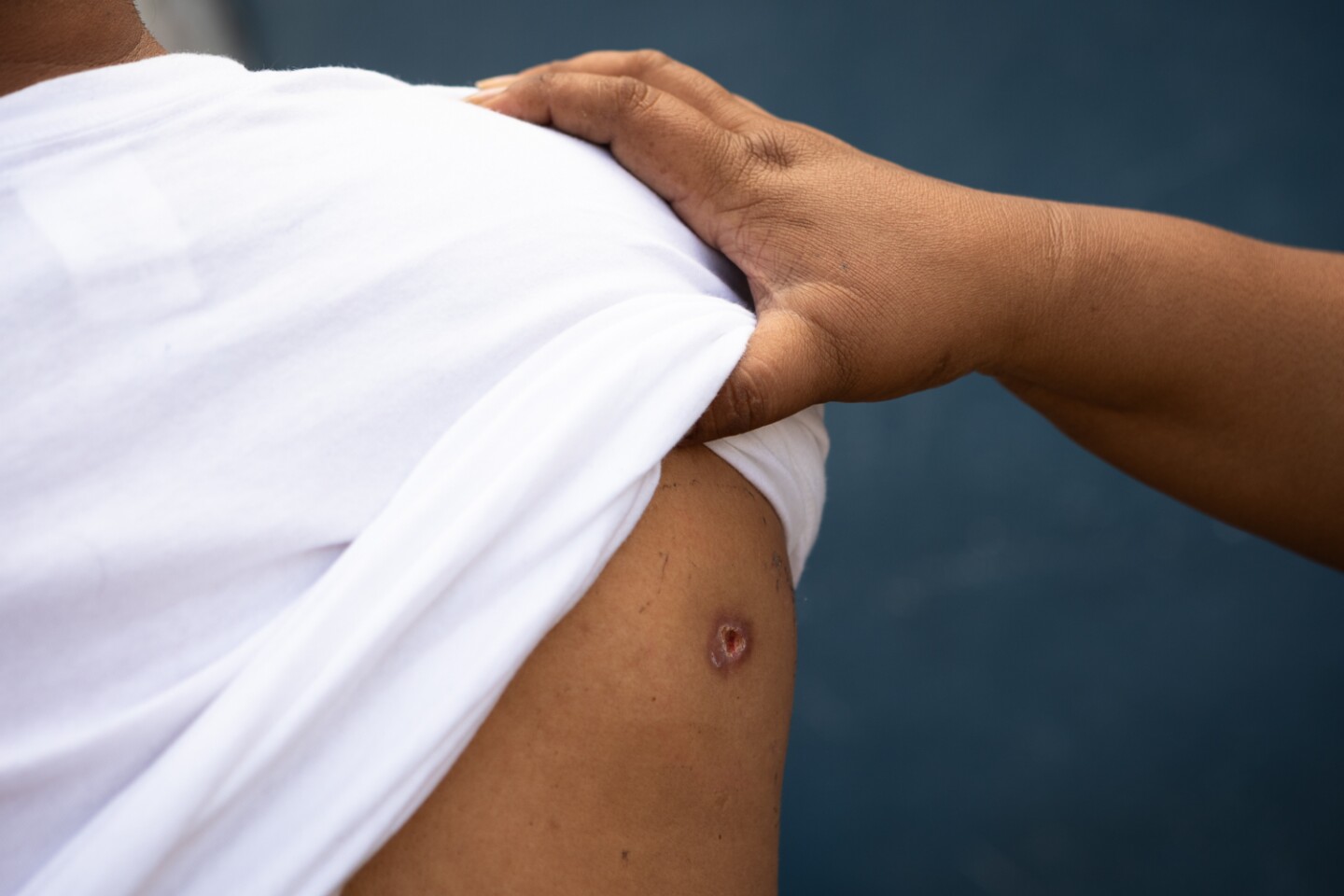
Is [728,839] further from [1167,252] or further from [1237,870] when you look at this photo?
[1237,870]

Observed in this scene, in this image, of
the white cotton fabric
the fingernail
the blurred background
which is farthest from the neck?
the blurred background

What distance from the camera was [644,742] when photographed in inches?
24.6

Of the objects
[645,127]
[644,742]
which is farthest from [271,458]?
[645,127]

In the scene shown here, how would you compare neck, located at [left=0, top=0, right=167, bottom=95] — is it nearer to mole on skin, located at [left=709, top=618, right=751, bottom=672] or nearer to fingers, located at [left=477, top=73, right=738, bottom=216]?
fingers, located at [left=477, top=73, right=738, bottom=216]

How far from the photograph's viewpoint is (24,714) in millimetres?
521

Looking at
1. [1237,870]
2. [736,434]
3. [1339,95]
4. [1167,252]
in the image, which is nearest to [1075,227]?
[1167,252]

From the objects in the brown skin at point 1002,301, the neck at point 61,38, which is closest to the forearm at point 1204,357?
the brown skin at point 1002,301

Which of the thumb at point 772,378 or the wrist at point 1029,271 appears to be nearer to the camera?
the thumb at point 772,378

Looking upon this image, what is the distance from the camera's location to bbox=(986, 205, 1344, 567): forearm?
0.83m

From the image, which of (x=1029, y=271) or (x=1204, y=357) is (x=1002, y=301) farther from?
(x=1204, y=357)

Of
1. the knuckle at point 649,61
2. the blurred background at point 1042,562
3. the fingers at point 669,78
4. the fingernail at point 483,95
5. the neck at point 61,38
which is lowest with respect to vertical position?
the blurred background at point 1042,562

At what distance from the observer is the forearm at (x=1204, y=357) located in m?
0.83

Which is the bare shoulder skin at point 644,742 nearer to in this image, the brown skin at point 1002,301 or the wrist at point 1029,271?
the brown skin at point 1002,301

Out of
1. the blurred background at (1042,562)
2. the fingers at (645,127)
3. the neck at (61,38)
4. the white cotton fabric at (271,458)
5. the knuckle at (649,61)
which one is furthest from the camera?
the blurred background at (1042,562)
